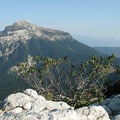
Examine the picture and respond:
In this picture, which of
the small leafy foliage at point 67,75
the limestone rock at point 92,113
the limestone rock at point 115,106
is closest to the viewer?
the limestone rock at point 92,113

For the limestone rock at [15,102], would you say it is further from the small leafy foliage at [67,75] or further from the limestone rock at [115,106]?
the small leafy foliage at [67,75]

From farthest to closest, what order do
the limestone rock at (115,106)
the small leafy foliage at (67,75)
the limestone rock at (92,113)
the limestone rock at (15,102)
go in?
the small leafy foliage at (67,75) < the limestone rock at (115,106) < the limestone rock at (15,102) < the limestone rock at (92,113)

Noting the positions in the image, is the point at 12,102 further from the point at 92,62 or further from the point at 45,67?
the point at 92,62

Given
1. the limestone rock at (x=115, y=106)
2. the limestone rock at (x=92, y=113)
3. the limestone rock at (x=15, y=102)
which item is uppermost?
the limestone rock at (x=92, y=113)

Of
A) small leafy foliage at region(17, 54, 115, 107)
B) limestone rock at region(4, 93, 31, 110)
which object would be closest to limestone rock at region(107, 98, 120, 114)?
small leafy foliage at region(17, 54, 115, 107)

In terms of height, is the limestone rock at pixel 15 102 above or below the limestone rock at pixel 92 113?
below

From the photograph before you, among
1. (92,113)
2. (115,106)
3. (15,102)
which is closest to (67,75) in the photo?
(115,106)

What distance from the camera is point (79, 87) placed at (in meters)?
51.8

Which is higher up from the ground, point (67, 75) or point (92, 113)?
point (92, 113)

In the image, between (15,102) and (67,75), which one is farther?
(67,75)

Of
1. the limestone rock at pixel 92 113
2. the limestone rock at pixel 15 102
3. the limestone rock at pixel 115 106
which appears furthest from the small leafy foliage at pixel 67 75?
the limestone rock at pixel 92 113

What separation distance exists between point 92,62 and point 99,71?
10.2 ft

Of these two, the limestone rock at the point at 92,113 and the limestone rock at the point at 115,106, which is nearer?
the limestone rock at the point at 92,113

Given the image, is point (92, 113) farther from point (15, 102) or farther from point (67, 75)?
point (67, 75)
